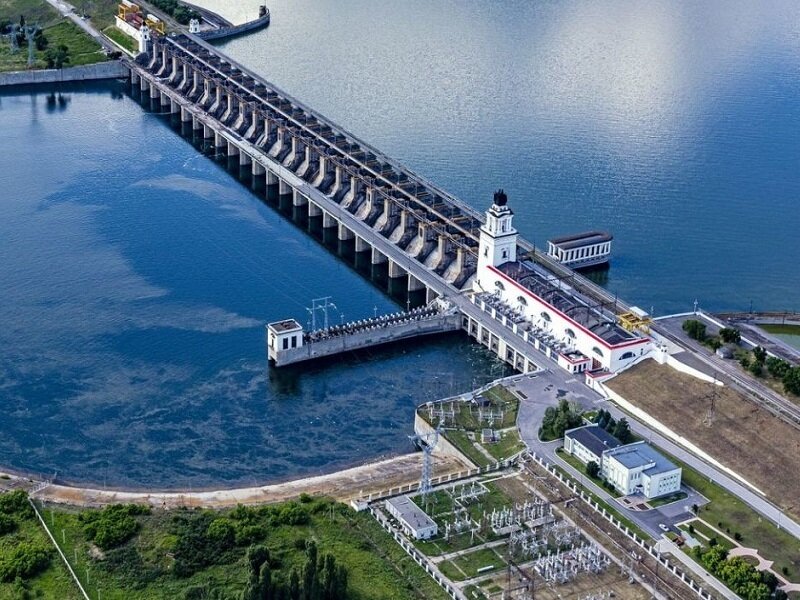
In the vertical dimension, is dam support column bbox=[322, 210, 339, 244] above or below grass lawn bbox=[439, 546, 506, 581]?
above

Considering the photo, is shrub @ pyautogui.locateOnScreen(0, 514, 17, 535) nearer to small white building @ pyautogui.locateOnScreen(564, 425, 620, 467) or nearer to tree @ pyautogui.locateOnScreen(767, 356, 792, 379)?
small white building @ pyautogui.locateOnScreen(564, 425, 620, 467)

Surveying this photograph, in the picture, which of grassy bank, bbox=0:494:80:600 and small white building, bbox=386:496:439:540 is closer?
grassy bank, bbox=0:494:80:600

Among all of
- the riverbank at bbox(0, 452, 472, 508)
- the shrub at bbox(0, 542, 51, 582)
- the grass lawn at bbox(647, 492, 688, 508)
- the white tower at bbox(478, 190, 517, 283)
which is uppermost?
the white tower at bbox(478, 190, 517, 283)

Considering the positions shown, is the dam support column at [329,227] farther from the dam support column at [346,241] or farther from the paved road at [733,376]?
the paved road at [733,376]

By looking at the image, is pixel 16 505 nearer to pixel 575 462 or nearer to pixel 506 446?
pixel 506 446

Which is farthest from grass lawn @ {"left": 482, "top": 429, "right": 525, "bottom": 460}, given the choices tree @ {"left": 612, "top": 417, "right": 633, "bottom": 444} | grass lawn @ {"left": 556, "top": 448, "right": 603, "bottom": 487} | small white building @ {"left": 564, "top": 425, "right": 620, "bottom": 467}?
tree @ {"left": 612, "top": 417, "right": 633, "bottom": 444}

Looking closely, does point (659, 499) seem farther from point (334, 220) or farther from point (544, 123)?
point (544, 123)

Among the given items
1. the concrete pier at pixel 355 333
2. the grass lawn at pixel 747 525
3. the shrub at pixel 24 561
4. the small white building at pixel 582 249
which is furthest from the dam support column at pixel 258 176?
the grass lawn at pixel 747 525
